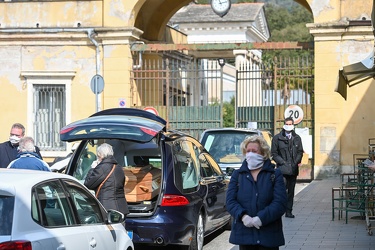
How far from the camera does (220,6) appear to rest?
29.3 m

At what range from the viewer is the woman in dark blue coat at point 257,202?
7605mm

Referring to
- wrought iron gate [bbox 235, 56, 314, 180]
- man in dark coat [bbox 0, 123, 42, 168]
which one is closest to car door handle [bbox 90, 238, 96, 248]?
man in dark coat [bbox 0, 123, 42, 168]

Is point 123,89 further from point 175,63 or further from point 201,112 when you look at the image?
point 175,63

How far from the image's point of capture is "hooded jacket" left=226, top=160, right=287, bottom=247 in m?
7.62

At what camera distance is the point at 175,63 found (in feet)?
113

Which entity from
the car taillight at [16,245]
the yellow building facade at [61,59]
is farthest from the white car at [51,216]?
the yellow building facade at [61,59]

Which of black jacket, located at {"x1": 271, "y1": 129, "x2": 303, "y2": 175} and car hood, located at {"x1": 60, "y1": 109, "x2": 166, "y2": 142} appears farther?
black jacket, located at {"x1": 271, "y1": 129, "x2": 303, "y2": 175}

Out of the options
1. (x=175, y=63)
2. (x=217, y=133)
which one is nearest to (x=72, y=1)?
(x=175, y=63)

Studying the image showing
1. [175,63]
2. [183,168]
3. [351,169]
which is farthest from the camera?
[175,63]

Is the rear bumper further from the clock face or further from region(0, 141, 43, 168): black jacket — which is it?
the clock face

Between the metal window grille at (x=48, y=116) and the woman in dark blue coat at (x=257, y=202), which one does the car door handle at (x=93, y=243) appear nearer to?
the woman in dark blue coat at (x=257, y=202)

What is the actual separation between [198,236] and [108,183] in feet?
5.28

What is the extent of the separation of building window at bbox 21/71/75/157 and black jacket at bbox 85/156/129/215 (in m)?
16.4

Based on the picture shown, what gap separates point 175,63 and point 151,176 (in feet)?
75.4
